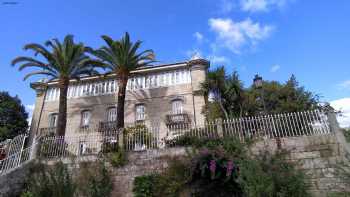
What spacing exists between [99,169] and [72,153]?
2.12 meters

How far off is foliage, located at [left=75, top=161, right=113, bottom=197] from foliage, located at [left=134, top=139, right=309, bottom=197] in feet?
4.29

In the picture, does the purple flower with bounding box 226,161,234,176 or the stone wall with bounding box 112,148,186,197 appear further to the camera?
the stone wall with bounding box 112,148,186,197

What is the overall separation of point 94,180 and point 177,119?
954 cm

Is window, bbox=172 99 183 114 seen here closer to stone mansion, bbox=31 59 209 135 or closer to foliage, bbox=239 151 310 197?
stone mansion, bbox=31 59 209 135

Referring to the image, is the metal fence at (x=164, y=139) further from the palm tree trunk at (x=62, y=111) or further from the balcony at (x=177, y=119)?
the balcony at (x=177, y=119)

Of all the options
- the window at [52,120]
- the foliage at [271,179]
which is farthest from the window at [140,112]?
the foliage at [271,179]

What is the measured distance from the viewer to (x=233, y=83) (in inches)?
687

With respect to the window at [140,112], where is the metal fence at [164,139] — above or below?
below

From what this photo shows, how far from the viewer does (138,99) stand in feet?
68.4

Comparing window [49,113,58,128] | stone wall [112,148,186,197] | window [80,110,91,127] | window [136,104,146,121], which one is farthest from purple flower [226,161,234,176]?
window [49,113,58,128]

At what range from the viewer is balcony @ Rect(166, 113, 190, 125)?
61.5ft

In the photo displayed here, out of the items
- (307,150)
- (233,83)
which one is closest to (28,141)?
(233,83)

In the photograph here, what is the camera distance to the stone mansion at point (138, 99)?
64.9 ft

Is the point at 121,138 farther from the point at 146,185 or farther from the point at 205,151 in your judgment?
the point at 205,151
